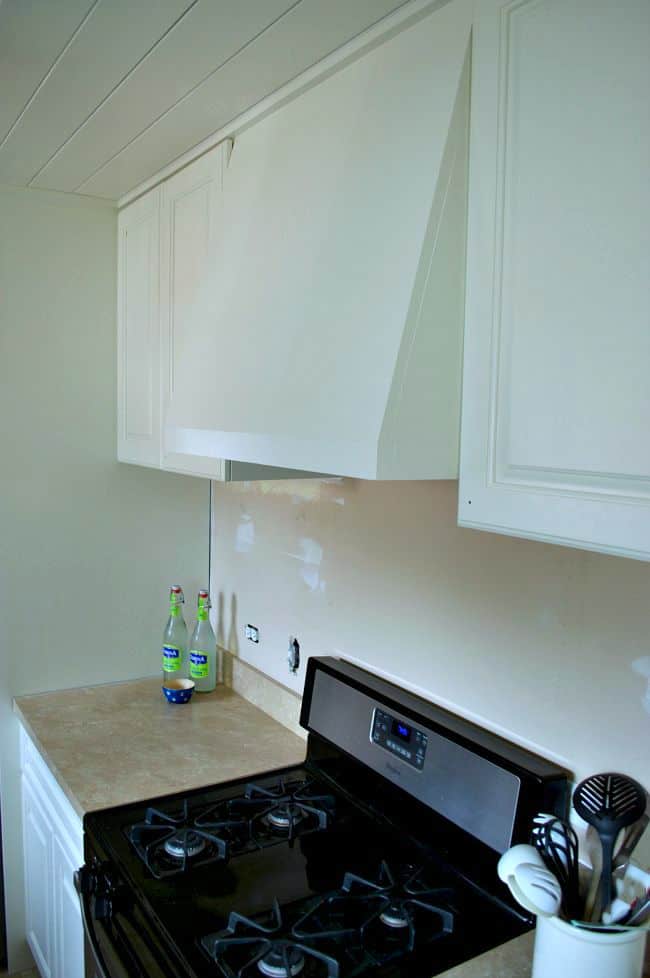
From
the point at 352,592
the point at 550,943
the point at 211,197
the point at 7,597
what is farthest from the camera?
the point at 7,597

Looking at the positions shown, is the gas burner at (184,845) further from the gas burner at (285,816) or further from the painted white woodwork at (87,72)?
the painted white woodwork at (87,72)

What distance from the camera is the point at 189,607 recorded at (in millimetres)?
2432

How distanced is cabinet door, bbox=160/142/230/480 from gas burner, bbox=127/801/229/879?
670mm

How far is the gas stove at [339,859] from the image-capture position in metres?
1.13

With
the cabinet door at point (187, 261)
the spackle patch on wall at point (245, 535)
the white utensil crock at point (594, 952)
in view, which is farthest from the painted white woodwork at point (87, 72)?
the white utensil crock at point (594, 952)

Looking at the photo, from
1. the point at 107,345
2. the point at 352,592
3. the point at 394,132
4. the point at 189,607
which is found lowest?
the point at 189,607

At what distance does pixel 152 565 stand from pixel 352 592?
84cm

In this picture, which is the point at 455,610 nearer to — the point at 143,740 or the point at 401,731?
the point at 401,731

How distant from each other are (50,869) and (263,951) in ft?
3.28

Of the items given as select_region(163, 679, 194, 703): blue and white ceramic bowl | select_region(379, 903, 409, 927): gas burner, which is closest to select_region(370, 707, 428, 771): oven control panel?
select_region(379, 903, 409, 927): gas burner

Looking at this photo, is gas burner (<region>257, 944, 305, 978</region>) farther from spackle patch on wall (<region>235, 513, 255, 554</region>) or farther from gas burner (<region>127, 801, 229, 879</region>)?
spackle patch on wall (<region>235, 513, 255, 554</region>)

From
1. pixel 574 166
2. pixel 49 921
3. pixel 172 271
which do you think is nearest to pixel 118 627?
pixel 49 921

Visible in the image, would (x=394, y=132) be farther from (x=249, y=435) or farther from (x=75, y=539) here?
(x=75, y=539)

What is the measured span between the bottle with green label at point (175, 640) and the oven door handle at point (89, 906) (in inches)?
31.7
